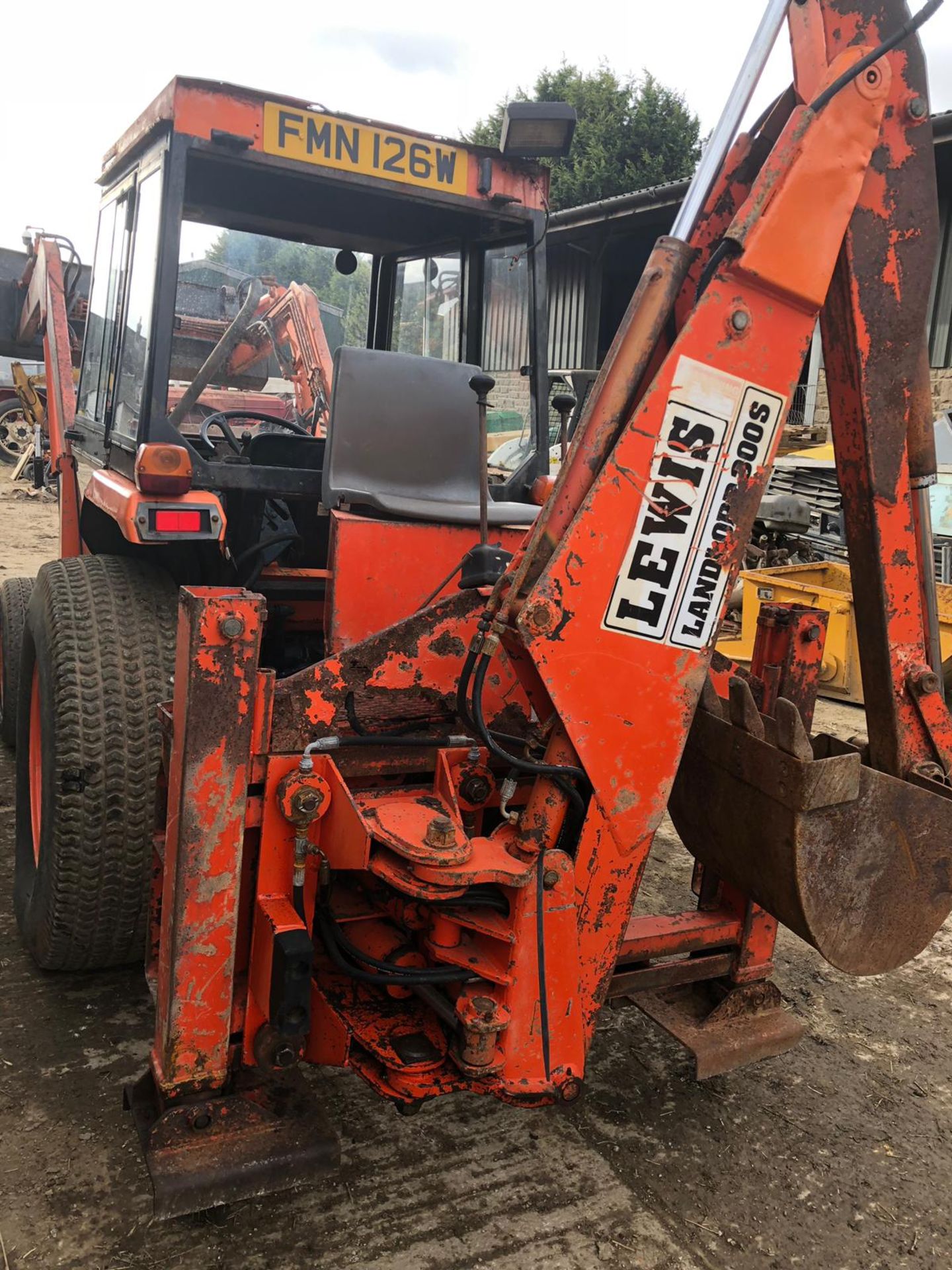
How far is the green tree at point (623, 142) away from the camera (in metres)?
22.7

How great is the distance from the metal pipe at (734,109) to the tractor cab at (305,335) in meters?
1.00

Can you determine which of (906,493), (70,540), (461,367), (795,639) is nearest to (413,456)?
(461,367)

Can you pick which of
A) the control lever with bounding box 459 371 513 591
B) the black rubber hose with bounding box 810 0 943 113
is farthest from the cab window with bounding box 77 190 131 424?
the black rubber hose with bounding box 810 0 943 113

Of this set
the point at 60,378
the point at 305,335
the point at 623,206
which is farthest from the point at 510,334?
the point at 623,206

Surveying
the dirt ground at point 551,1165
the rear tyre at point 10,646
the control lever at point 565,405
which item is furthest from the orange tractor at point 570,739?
the rear tyre at point 10,646

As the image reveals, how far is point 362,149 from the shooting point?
2959 millimetres

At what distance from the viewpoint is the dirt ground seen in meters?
1.93

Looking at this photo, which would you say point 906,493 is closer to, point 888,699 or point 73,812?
point 888,699

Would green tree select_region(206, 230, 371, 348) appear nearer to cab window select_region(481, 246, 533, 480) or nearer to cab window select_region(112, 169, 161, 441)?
cab window select_region(112, 169, 161, 441)

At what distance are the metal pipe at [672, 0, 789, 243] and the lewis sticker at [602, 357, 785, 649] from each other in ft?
1.08

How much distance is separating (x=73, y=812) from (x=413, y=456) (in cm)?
137

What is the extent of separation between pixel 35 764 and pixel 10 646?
1532 millimetres

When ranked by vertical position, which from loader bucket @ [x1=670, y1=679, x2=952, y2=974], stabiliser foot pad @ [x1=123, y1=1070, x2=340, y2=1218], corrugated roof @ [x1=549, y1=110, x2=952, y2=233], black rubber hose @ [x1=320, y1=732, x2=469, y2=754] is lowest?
stabiliser foot pad @ [x1=123, y1=1070, x2=340, y2=1218]

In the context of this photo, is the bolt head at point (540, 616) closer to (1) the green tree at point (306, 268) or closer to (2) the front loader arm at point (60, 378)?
(1) the green tree at point (306, 268)
